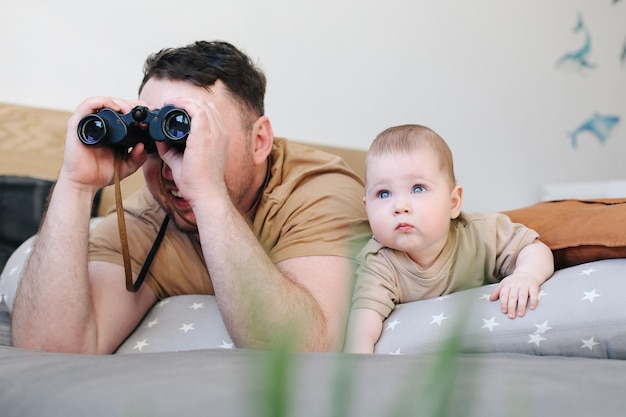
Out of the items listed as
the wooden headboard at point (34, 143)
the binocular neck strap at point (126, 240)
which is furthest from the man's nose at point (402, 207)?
the wooden headboard at point (34, 143)

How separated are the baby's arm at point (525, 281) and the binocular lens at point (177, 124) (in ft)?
1.83

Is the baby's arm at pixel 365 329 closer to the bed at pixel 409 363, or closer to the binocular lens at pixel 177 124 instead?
the bed at pixel 409 363

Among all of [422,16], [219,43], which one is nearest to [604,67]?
[422,16]

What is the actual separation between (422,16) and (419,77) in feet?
0.76

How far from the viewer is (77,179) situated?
1197 millimetres

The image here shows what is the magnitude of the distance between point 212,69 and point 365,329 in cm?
60

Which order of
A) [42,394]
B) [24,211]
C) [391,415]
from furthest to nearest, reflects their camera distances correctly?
1. [24,211]
2. [42,394]
3. [391,415]

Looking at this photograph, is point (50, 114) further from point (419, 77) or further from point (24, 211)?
point (419, 77)

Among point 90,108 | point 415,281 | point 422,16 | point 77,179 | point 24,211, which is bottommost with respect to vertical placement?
point 24,211

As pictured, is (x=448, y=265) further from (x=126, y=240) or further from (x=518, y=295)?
(x=126, y=240)

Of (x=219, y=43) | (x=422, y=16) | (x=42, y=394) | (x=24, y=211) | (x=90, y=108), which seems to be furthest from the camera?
(x=422, y=16)

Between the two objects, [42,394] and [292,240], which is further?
[292,240]

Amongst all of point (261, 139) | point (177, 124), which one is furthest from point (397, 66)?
point (177, 124)

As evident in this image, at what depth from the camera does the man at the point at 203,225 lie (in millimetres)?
1108
